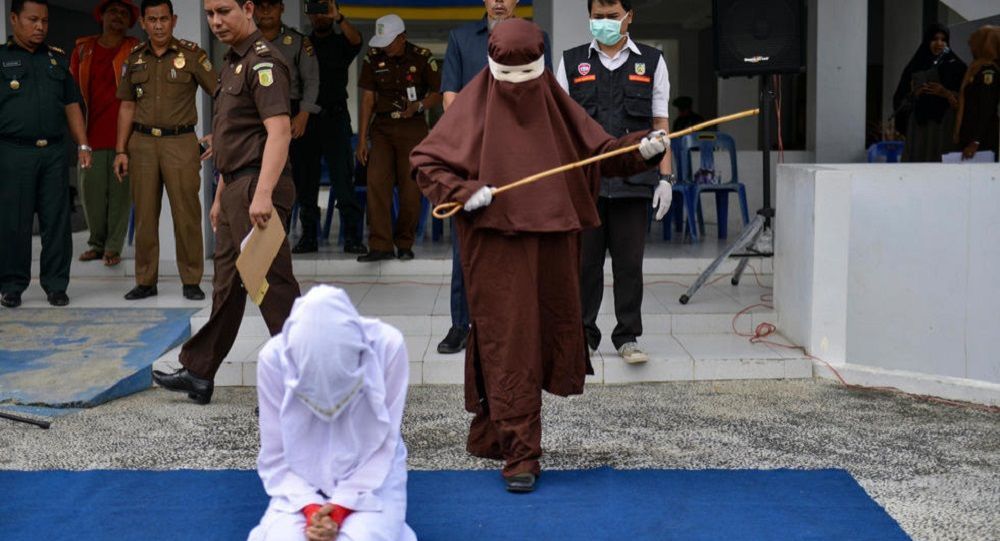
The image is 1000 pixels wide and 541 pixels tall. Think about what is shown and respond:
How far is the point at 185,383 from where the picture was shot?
230 inches

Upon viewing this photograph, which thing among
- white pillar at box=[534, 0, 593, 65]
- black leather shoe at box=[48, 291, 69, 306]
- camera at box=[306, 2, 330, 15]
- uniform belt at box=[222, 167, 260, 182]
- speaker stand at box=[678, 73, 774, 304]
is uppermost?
camera at box=[306, 2, 330, 15]

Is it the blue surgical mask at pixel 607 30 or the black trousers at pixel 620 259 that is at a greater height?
the blue surgical mask at pixel 607 30

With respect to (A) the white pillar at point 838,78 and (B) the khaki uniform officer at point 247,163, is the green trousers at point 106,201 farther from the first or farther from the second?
(A) the white pillar at point 838,78

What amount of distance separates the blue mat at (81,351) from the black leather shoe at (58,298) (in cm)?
15

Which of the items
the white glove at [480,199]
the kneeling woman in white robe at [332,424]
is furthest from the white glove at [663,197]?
the kneeling woman in white robe at [332,424]

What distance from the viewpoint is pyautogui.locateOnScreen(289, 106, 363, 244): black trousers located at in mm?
9141

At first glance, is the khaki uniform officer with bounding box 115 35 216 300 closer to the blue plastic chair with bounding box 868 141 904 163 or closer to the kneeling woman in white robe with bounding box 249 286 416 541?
the kneeling woman in white robe with bounding box 249 286 416 541

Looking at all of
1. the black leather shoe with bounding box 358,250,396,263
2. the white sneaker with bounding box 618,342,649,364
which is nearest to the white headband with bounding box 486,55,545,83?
the white sneaker with bounding box 618,342,649,364

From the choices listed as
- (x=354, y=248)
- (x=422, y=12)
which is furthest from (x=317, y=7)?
(x=422, y=12)

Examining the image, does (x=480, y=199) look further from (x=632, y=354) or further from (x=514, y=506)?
(x=632, y=354)

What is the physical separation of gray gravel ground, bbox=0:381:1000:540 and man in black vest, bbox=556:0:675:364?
713 mm

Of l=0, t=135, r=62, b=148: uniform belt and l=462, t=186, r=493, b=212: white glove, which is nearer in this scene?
l=462, t=186, r=493, b=212: white glove

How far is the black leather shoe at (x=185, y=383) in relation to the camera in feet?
19.1

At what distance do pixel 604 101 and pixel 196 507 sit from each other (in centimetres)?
292
